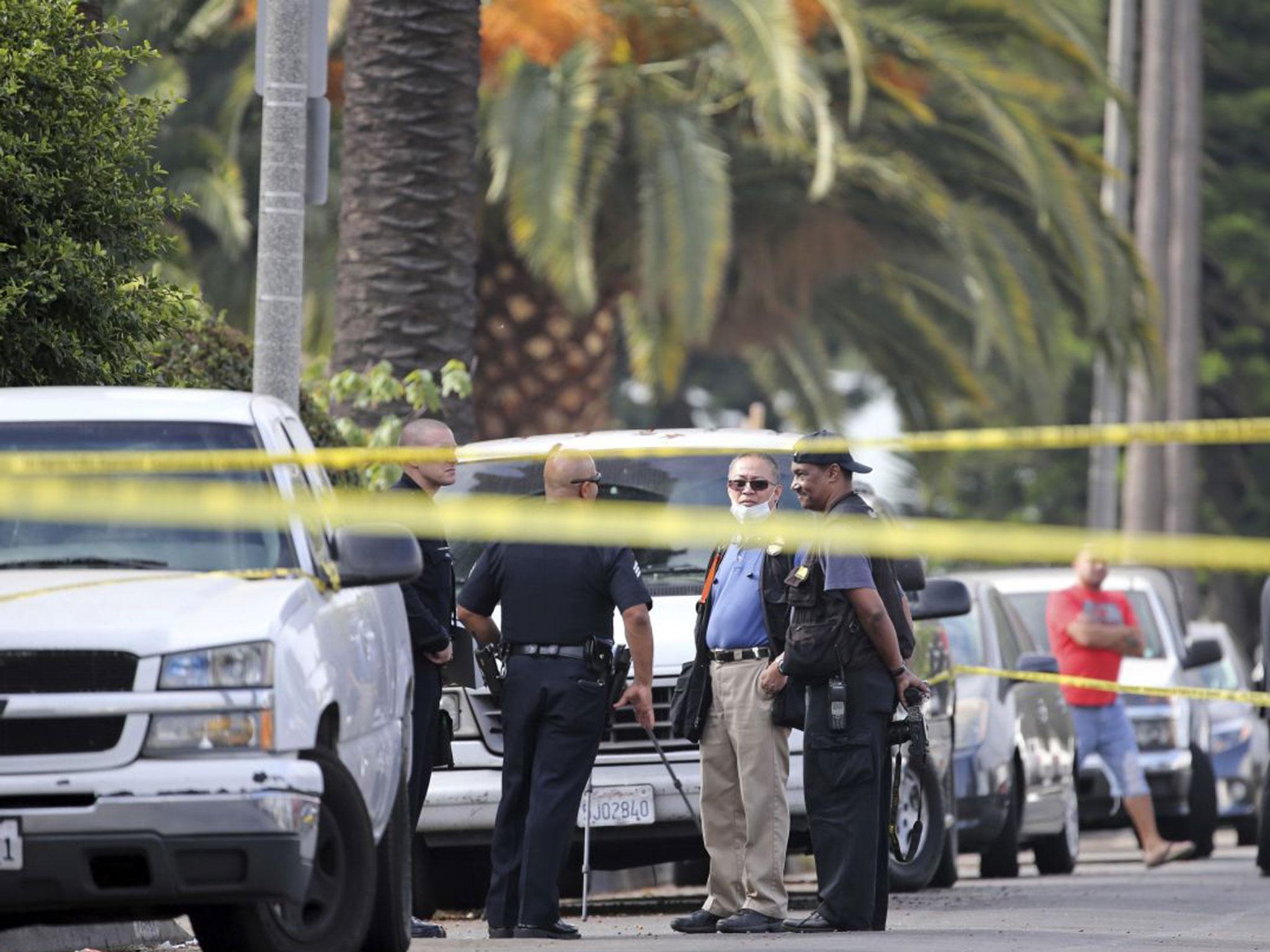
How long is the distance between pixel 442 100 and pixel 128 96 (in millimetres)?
4920

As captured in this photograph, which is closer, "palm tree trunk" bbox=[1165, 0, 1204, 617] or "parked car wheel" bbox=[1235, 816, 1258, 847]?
"parked car wheel" bbox=[1235, 816, 1258, 847]

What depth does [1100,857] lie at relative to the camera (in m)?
21.2

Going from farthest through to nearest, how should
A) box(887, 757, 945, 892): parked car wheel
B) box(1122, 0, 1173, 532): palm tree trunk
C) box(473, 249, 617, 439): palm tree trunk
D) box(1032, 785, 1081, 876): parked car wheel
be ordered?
box(1122, 0, 1173, 532): palm tree trunk, box(473, 249, 617, 439): palm tree trunk, box(1032, 785, 1081, 876): parked car wheel, box(887, 757, 945, 892): parked car wheel

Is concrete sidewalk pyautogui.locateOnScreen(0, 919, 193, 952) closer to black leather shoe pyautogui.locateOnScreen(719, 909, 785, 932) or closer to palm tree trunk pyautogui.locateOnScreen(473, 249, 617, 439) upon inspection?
black leather shoe pyautogui.locateOnScreen(719, 909, 785, 932)

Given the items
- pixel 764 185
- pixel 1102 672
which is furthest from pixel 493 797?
pixel 764 185

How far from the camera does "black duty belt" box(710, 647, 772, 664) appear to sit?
1110 cm

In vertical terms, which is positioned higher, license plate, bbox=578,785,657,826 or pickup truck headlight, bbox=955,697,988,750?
license plate, bbox=578,785,657,826

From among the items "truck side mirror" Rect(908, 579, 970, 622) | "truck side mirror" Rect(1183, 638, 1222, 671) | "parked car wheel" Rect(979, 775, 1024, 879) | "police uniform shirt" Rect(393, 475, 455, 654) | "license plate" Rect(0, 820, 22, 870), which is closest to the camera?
"license plate" Rect(0, 820, 22, 870)

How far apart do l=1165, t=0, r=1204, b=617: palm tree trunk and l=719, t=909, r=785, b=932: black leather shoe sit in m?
20.3

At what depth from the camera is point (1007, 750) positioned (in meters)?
15.9

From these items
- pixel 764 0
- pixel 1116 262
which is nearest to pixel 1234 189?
pixel 1116 262

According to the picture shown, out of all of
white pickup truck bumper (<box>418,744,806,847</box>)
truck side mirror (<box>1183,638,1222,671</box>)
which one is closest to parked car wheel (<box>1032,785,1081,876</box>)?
truck side mirror (<box>1183,638,1222,671</box>)

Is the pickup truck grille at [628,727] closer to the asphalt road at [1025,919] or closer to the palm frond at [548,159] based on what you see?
the asphalt road at [1025,919]

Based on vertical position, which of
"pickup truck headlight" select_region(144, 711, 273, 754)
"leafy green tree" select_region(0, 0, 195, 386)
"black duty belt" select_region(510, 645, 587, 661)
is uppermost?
"leafy green tree" select_region(0, 0, 195, 386)
